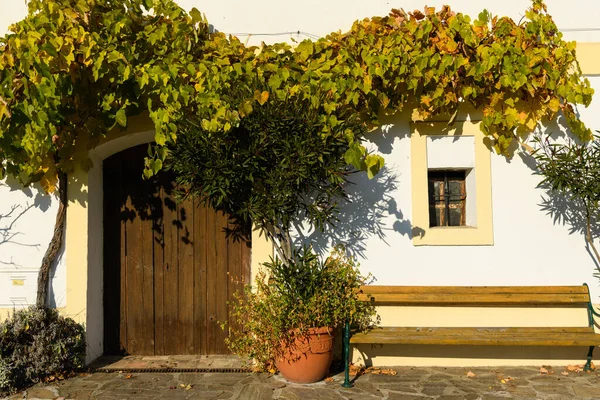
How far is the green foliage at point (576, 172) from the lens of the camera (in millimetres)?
5133

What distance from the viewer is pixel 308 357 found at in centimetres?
486

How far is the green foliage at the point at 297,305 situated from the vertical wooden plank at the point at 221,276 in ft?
2.14

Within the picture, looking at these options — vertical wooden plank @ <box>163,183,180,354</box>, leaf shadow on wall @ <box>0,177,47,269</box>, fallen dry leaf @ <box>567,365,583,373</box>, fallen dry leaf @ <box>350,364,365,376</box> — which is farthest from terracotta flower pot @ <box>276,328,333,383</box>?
leaf shadow on wall @ <box>0,177,47,269</box>

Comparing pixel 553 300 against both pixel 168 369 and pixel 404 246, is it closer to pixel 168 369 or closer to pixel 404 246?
pixel 404 246

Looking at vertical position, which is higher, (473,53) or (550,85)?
(473,53)

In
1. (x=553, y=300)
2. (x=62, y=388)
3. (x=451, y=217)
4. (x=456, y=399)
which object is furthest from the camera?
(x=451, y=217)

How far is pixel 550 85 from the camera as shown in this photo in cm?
518

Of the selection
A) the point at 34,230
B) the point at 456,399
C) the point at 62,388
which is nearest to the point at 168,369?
the point at 62,388

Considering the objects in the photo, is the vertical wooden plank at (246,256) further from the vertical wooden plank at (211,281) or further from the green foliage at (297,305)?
the green foliage at (297,305)

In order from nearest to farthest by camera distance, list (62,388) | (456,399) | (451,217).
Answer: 1. (456,399)
2. (62,388)
3. (451,217)

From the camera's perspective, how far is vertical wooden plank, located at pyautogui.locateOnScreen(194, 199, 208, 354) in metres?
5.96

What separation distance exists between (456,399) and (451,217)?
6.53 ft

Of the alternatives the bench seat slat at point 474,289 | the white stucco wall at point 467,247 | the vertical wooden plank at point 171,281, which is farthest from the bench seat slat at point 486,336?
the vertical wooden plank at point 171,281

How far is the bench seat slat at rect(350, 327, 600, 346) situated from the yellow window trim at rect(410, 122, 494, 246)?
879 millimetres
